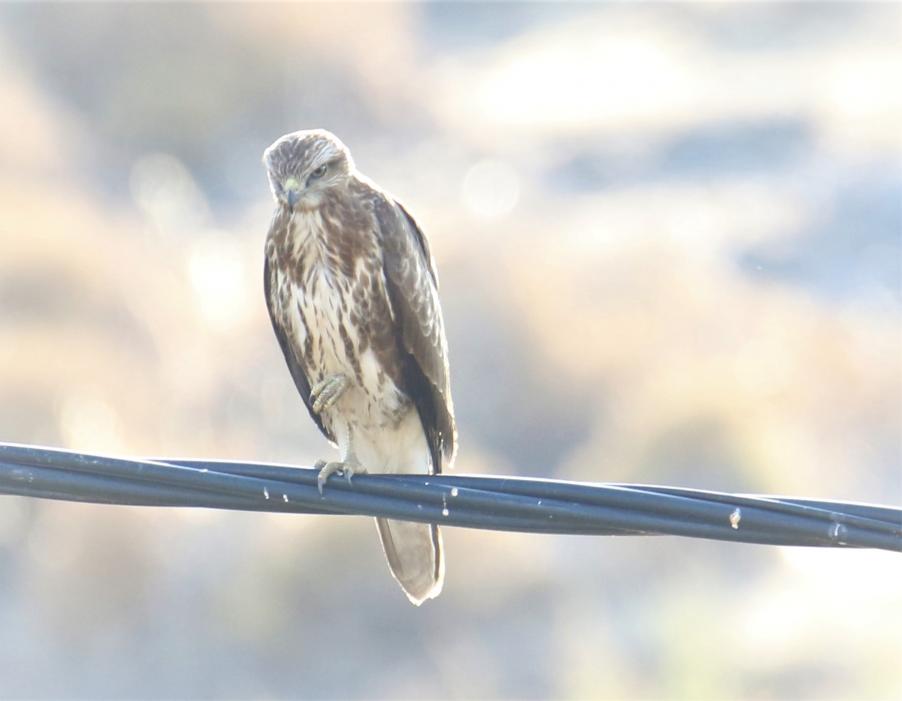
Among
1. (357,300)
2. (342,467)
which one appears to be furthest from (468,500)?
(357,300)

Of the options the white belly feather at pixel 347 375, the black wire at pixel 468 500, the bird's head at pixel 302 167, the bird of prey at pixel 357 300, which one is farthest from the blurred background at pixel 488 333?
the black wire at pixel 468 500

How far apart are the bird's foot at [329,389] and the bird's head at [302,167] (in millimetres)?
618

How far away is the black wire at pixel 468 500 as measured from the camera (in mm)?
3729

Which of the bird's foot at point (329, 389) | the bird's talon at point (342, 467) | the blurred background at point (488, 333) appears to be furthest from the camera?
the blurred background at point (488, 333)

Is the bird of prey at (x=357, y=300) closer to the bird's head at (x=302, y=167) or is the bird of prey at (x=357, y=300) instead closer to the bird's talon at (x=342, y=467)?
the bird's head at (x=302, y=167)

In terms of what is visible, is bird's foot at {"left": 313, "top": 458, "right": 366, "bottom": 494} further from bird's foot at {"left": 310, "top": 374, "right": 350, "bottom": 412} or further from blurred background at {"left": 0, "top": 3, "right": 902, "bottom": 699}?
blurred background at {"left": 0, "top": 3, "right": 902, "bottom": 699}

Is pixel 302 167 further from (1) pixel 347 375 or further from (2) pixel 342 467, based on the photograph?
(2) pixel 342 467

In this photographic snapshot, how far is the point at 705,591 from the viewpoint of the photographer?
14.8 meters

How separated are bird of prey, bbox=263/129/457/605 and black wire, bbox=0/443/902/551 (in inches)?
68.3

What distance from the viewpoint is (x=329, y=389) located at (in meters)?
5.91

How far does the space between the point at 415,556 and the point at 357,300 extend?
97cm

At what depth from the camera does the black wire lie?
3729 millimetres

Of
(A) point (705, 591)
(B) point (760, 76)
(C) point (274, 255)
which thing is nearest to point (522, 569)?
(A) point (705, 591)

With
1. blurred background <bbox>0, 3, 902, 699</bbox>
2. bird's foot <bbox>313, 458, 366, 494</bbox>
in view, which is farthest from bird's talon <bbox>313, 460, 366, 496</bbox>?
blurred background <bbox>0, 3, 902, 699</bbox>
